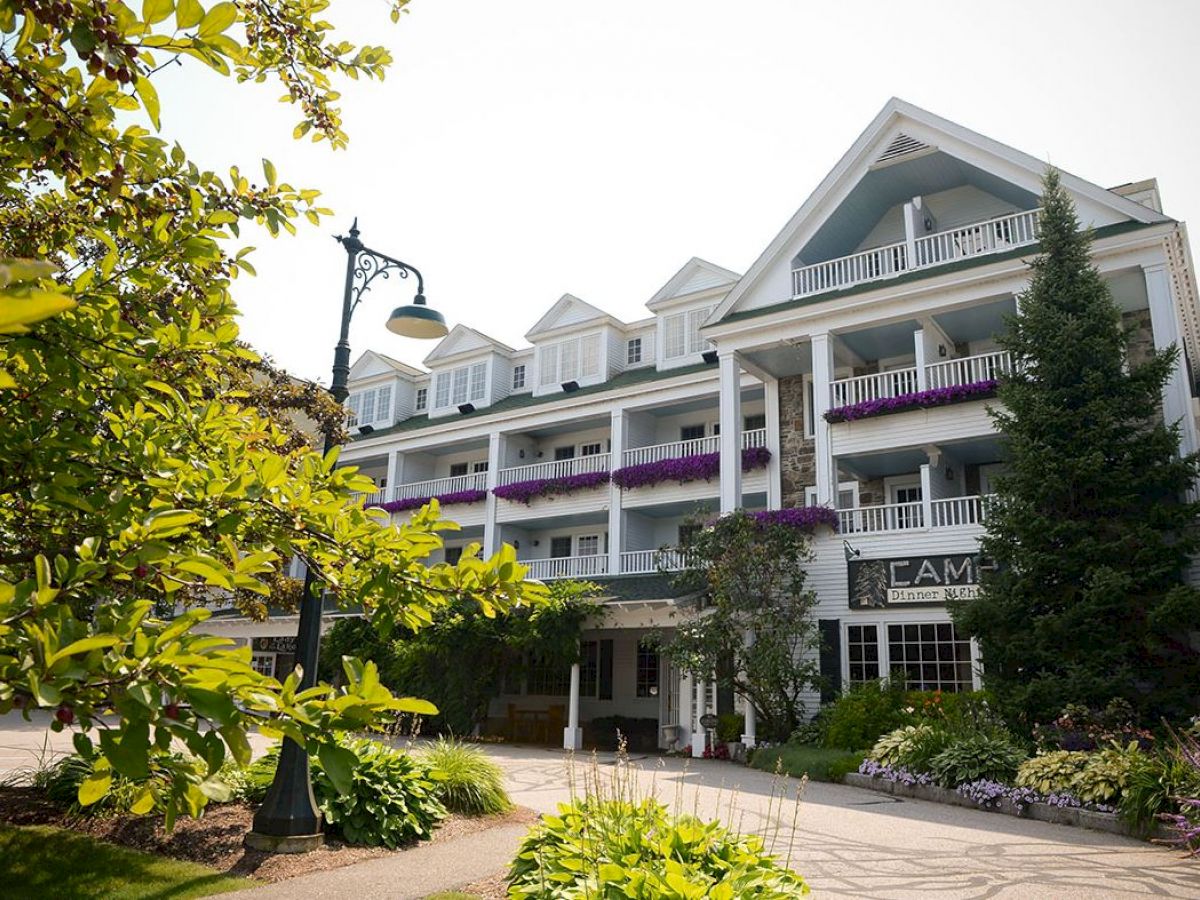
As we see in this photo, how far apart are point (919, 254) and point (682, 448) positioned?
26.5 feet

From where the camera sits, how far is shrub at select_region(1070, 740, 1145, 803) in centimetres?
960

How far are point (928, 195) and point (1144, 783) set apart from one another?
15.2m

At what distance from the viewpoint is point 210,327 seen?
4.23m

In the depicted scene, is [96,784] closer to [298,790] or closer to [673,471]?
[298,790]

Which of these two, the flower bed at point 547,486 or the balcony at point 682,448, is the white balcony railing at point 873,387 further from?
the flower bed at point 547,486

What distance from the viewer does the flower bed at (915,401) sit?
17016 mm

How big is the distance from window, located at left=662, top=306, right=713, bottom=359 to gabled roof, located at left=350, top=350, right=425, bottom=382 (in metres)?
12.0

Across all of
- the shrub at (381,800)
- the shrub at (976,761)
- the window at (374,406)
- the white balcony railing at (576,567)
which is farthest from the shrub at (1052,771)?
the window at (374,406)

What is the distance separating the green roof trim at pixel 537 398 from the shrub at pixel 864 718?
10.7 m

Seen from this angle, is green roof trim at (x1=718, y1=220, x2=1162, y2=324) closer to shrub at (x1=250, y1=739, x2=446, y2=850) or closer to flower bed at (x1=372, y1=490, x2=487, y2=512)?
flower bed at (x1=372, y1=490, x2=487, y2=512)

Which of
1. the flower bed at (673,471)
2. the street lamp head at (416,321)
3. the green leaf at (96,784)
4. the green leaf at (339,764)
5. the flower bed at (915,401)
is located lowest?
the green leaf at (96,784)

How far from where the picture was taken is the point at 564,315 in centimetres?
2931

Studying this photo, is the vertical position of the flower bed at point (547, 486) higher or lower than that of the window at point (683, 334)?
lower

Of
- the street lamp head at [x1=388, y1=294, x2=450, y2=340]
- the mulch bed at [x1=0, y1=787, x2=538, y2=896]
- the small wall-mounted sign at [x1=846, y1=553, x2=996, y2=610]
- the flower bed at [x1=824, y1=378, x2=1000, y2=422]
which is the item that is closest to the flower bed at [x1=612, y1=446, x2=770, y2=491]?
the flower bed at [x1=824, y1=378, x2=1000, y2=422]
